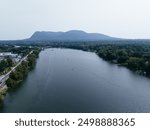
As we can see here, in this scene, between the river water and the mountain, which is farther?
the mountain

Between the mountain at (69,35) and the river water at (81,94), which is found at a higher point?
the mountain at (69,35)

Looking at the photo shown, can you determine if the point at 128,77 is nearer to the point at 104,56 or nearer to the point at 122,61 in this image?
the point at 122,61

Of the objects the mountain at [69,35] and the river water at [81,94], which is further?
the mountain at [69,35]

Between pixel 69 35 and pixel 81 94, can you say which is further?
pixel 69 35

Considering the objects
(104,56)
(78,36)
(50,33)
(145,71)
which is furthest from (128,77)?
(50,33)

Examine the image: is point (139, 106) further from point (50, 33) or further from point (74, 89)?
point (50, 33)

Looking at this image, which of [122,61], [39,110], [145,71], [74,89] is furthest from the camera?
[122,61]

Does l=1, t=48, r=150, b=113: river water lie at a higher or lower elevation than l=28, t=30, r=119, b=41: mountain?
lower

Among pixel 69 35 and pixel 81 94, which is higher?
pixel 69 35

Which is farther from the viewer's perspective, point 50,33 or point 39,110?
point 50,33

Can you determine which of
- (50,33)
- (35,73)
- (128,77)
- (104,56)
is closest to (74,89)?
(128,77)

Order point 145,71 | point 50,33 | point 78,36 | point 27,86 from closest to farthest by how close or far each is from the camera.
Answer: point 27,86
point 145,71
point 78,36
point 50,33
